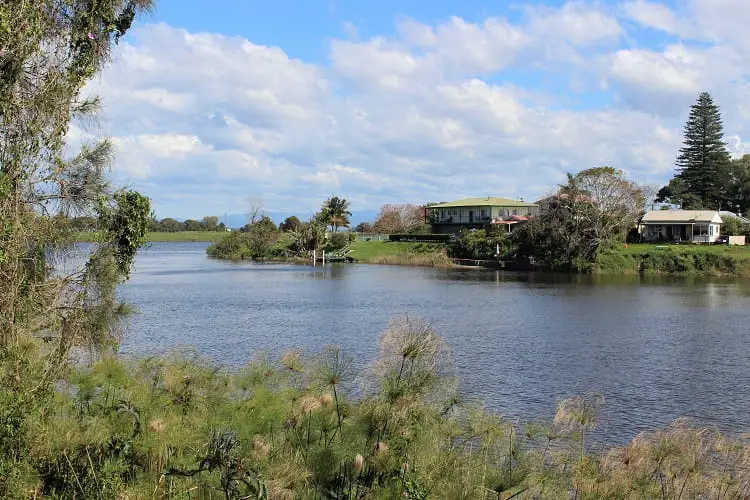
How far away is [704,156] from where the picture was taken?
90625mm

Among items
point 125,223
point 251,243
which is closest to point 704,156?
point 251,243

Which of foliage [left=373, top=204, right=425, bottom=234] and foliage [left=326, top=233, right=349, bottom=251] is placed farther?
foliage [left=373, top=204, right=425, bottom=234]

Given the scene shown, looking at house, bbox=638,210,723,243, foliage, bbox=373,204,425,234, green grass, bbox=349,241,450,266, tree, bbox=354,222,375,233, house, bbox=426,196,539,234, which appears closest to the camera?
house, bbox=638,210,723,243

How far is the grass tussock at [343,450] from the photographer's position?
7.62m

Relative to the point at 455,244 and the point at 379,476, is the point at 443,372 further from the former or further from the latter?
the point at 455,244


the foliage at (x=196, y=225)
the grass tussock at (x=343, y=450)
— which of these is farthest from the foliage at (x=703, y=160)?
the foliage at (x=196, y=225)

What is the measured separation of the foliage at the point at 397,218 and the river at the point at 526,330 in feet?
208

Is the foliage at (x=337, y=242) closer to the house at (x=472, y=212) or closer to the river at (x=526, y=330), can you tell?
the house at (x=472, y=212)

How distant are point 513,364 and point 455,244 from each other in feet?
203

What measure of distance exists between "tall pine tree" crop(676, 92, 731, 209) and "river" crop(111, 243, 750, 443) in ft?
124

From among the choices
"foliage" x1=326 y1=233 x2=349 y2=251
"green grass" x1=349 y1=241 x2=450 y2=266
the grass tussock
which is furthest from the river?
"foliage" x1=326 y1=233 x2=349 y2=251

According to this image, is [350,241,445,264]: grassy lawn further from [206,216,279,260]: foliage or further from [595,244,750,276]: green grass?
[595,244,750,276]: green grass

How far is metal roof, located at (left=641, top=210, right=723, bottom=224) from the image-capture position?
73.2m

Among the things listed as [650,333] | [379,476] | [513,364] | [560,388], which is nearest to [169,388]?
[379,476]
